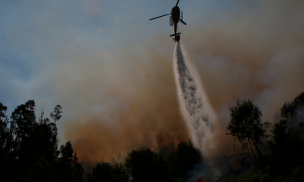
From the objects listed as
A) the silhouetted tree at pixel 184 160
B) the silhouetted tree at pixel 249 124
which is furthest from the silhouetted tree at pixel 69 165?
the silhouetted tree at pixel 249 124

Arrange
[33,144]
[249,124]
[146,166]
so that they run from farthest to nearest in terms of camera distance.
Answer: [33,144]
[249,124]
[146,166]

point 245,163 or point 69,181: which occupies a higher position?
point 69,181

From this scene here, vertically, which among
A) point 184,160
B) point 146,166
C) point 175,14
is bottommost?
point 146,166

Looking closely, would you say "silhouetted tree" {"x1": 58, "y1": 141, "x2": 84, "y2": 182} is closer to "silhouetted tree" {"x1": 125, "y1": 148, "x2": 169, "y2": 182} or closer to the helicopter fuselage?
"silhouetted tree" {"x1": 125, "y1": 148, "x2": 169, "y2": 182}

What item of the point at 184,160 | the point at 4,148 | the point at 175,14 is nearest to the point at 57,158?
the point at 4,148

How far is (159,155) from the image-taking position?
124 ft

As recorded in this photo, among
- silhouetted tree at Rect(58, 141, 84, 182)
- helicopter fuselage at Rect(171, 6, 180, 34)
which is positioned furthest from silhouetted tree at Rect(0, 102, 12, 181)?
helicopter fuselage at Rect(171, 6, 180, 34)

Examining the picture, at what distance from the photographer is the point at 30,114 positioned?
A: 66625 mm

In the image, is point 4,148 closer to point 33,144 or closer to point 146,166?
point 33,144

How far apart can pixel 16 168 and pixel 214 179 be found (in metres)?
51.0

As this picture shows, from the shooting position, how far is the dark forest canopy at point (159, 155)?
30078 millimetres

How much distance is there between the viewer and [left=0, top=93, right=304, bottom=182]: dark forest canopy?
3008 centimetres

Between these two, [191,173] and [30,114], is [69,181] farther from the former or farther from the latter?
[191,173]

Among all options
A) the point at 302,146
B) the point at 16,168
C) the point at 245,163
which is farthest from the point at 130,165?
the point at 245,163
